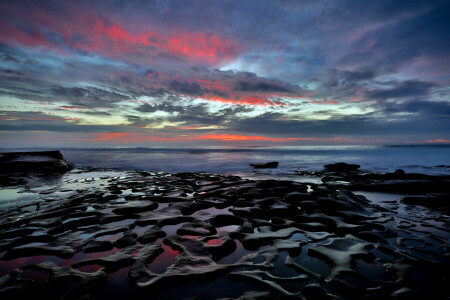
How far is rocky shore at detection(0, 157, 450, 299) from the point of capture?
230 centimetres

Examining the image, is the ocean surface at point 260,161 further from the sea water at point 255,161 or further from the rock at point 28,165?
the rock at point 28,165

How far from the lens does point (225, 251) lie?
10.4 ft

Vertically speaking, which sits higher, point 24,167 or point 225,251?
point 24,167

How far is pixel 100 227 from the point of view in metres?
4.04

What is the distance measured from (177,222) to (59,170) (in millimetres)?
12979

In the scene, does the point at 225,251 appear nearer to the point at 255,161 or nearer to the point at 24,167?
the point at 24,167

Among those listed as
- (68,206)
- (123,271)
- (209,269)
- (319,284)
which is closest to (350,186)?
(319,284)

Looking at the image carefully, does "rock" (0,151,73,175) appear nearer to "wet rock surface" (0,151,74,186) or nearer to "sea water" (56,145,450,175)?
"wet rock surface" (0,151,74,186)

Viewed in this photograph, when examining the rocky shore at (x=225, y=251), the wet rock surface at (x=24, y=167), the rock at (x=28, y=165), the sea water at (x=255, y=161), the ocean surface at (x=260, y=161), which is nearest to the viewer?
the rocky shore at (x=225, y=251)

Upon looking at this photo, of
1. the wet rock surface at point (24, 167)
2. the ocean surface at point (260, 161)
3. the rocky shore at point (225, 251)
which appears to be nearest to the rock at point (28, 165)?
the wet rock surface at point (24, 167)

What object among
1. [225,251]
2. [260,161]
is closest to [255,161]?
[260,161]

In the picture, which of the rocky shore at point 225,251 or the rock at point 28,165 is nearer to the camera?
the rocky shore at point 225,251

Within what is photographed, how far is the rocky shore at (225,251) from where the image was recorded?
230 cm

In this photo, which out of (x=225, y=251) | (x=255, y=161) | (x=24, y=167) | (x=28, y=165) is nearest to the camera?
(x=225, y=251)
